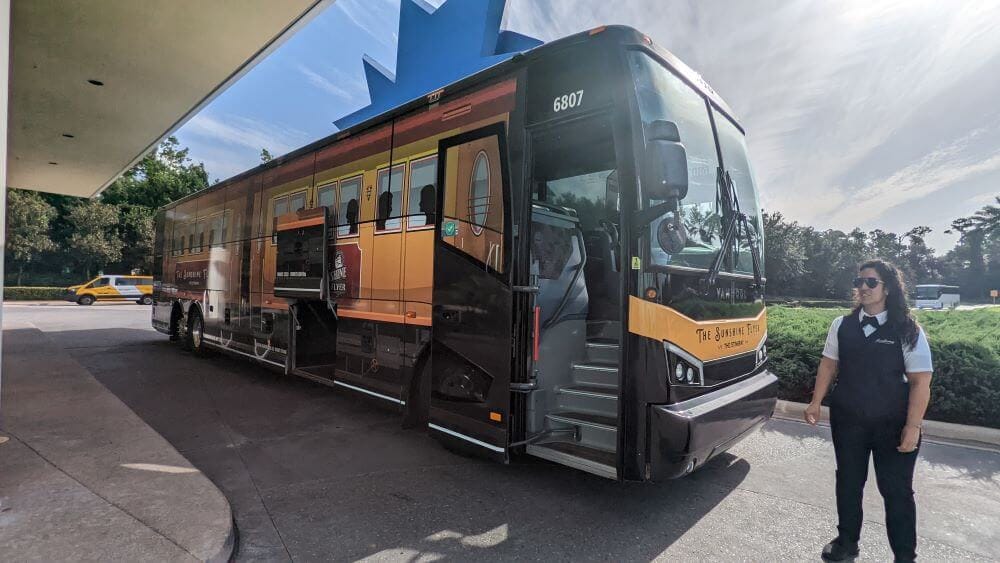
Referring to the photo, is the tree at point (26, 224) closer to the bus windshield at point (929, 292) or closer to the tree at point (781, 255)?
the tree at point (781, 255)

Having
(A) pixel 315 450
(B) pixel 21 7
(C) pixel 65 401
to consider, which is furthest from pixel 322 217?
(B) pixel 21 7

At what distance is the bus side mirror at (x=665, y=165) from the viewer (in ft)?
10.4

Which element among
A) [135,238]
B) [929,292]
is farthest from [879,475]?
[929,292]

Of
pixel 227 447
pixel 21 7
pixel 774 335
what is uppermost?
pixel 21 7

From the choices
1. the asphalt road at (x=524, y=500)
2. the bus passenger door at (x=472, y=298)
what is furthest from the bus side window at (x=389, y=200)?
the asphalt road at (x=524, y=500)

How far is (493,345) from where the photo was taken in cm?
385

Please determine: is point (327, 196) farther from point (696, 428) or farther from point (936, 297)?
point (936, 297)

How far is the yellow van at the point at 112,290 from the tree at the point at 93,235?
410cm

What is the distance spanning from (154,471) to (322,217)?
3.14 meters

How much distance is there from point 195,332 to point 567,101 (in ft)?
31.5

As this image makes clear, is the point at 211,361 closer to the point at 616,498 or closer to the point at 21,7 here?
the point at 21,7

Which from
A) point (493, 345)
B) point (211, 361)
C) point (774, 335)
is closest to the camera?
point (493, 345)

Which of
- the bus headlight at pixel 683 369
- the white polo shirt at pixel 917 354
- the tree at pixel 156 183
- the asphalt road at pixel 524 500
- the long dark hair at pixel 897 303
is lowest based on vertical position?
the asphalt road at pixel 524 500

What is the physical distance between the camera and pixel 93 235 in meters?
33.1
